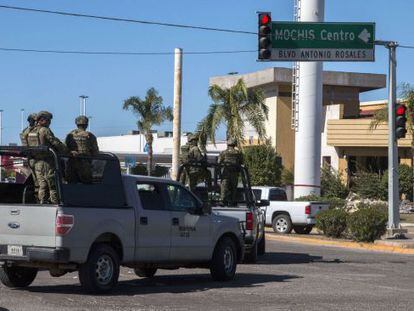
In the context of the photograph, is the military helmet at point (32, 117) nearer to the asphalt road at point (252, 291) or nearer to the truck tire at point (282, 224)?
the asphalt road at point (252, 291)

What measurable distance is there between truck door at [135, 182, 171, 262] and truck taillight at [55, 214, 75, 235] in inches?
54.9

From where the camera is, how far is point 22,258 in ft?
35.2

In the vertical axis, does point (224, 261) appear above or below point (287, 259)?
above

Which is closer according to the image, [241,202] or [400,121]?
[241,202]

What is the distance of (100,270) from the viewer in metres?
11.1

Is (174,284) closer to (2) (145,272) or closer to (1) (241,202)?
(2) (145,272)

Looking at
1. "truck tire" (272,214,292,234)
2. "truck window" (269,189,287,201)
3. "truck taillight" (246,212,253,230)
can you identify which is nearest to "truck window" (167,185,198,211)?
"truck taillight" (246,212,253,230)

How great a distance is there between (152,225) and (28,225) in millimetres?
2035

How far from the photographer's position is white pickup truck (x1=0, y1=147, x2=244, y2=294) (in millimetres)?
10641

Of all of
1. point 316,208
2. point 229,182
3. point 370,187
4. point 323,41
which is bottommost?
point 316,208

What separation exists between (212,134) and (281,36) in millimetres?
17742

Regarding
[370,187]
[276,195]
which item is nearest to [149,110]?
[370,187]

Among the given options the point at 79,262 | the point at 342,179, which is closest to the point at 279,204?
the point at 79,262

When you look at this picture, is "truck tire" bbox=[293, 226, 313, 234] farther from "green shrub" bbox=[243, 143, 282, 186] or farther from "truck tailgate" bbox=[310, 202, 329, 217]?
"green shrub" bbox=[243, 143, 282, 186]
